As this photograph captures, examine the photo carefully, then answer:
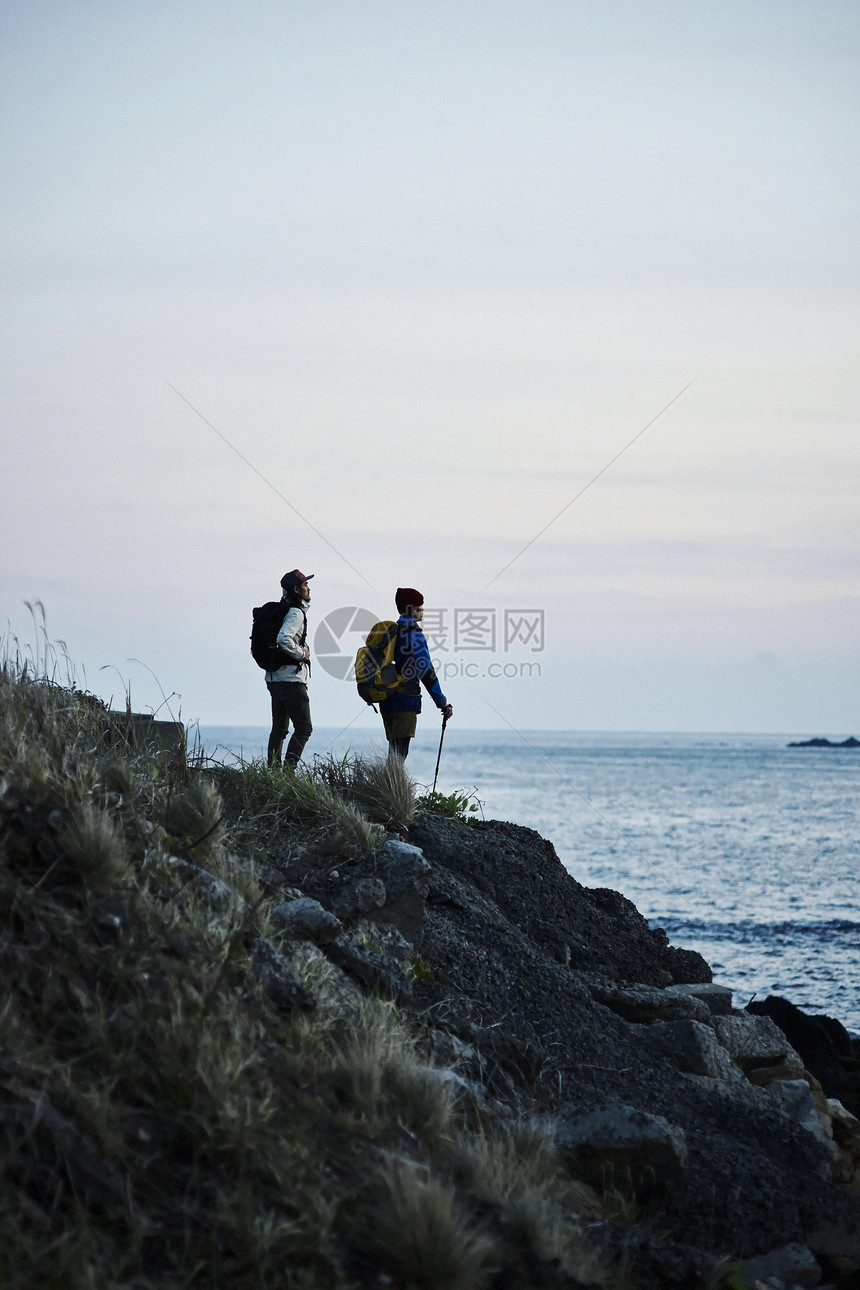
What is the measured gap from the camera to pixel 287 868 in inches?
275

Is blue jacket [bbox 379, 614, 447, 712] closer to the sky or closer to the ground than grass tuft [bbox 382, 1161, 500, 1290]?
closer to the sky

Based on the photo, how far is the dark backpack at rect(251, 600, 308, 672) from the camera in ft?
32.1

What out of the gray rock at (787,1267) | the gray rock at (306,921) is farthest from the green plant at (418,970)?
the gray rock at (787,1267)

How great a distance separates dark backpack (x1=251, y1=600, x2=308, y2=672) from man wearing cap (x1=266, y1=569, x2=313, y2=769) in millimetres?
25

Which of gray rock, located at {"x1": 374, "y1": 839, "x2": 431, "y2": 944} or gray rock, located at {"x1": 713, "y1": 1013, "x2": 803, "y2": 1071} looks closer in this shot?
gray rock, located at {"x1": 374, "y1": 839, "x2": 431, "y2": 944}

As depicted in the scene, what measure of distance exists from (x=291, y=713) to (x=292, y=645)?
76 centimetres

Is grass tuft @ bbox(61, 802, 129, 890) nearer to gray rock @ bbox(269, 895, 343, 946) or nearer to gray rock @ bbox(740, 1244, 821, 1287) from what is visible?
gray rock @ bbox(269, 895, 343, 946)

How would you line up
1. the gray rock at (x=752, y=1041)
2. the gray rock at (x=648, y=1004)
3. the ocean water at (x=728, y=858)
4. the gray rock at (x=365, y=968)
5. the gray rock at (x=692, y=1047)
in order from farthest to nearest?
the ocean water at (x=728, y=858) < the gray rock at (x=752, y=1041) < the gray rock at (x=648, y=1004) < the gray rock at (x=692, y=1047) < the gray rock at (x=365, y=968)

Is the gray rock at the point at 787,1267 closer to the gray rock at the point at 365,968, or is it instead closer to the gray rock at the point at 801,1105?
the gray rock at the point at 801,1105

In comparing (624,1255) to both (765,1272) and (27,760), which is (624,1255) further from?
(27,760)

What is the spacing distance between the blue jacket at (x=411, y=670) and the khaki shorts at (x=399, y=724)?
0.05 metres

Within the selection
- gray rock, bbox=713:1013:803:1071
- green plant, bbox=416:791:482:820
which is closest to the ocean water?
green plant, bbox=416:791:482:820

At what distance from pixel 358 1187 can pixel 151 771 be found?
3.78 metres

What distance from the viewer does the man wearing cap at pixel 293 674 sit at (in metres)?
9.72
